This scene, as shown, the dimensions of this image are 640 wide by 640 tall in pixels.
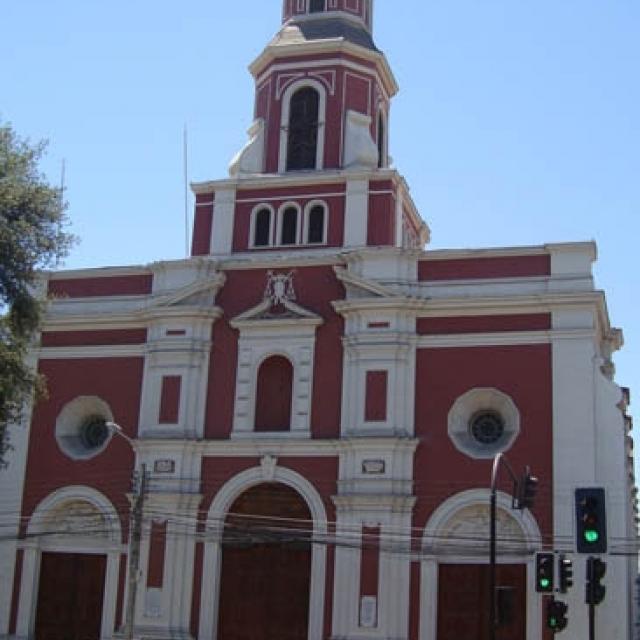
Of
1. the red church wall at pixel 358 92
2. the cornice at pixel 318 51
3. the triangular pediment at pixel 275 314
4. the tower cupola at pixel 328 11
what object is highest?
the tower cupola at pixel 328 11

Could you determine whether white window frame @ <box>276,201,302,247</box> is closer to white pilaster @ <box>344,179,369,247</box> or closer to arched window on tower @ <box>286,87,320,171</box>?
white pilaster @ <box>344,179,369,247</box>

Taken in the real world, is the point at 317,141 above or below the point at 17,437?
above

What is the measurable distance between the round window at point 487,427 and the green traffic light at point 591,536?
44.8 feet

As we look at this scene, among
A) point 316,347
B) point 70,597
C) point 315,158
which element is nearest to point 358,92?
point 315,158

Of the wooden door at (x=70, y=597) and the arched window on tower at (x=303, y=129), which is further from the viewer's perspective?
the arched window on tower at (x=303, y=129)

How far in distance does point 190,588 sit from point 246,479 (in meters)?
3.52

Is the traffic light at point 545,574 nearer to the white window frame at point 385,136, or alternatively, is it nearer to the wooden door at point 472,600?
the wooden door at point 472,600

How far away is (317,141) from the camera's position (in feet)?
120

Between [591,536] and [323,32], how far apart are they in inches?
973

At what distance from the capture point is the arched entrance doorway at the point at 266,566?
31.8 m

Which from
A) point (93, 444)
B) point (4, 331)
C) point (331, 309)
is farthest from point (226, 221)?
point (4, 331)

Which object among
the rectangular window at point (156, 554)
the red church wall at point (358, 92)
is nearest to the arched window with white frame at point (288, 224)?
the red church wall at point (358, 92)

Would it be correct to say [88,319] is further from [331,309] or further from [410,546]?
[410,546]

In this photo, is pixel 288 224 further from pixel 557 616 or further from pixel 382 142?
pixel 557 616
